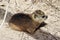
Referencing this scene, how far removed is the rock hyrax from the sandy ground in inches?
3.2

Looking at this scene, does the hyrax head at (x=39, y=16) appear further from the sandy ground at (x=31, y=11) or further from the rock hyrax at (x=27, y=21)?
the sandy ground at (x=31, y=11)

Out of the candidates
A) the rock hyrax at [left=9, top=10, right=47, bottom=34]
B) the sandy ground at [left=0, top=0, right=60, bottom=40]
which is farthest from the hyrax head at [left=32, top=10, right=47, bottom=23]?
the sandy ground at [left=0, top=0, right=60, bottom=40]

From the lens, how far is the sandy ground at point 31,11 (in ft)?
10.5

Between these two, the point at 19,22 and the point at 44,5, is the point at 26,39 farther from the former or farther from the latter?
the point at 44,5

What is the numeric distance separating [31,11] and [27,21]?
1.71 feet

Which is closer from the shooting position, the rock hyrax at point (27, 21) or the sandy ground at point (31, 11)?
the sandy ground at point (31, 11)

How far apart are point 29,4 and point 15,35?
1072 millimetres

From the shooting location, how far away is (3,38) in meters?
3.09

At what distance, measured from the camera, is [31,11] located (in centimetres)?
383

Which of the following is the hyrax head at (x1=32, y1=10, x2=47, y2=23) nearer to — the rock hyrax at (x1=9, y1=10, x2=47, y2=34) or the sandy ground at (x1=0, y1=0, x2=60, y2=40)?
the rock hyrax at (x1=9, y1=10, x2=47, y2=34)

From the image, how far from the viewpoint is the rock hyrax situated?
131 inches

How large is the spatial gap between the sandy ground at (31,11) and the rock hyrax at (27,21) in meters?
0.08

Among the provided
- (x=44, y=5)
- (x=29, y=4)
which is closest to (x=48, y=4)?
(x=44, y=5)

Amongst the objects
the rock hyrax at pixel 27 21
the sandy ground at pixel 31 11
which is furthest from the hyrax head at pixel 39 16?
the sandy ground at pixel 31 11
